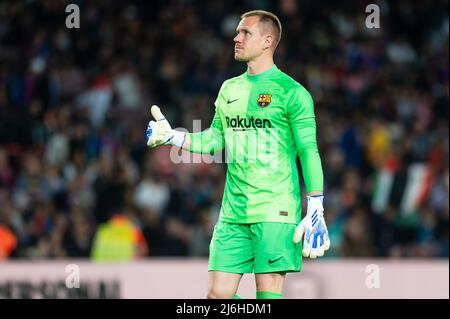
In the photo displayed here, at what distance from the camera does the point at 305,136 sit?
6984mm

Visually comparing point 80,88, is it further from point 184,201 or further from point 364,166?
point 364,166

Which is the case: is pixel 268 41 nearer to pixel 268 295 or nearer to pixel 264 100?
pixel 264 100

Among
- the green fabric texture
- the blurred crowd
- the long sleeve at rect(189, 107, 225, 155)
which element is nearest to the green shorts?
the green fabric texture

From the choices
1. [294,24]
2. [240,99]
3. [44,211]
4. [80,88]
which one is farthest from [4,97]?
[240,99]

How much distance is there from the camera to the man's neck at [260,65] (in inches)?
285

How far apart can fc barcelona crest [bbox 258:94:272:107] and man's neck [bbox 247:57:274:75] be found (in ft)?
0.70

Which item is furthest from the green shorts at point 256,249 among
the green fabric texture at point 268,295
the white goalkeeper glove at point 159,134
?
the white goalkeeper glove at point 159,134

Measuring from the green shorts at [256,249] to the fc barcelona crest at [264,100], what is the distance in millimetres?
765

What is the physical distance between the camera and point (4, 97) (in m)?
16.8

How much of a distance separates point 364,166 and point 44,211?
14.7ft

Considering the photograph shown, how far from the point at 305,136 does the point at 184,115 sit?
947 centimetres

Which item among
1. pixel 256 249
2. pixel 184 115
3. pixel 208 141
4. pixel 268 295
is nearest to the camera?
pixel 268 295

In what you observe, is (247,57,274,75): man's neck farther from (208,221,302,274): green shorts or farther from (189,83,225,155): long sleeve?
(208,221,302,274): green shorts

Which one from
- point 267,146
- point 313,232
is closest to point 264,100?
point 267,146
